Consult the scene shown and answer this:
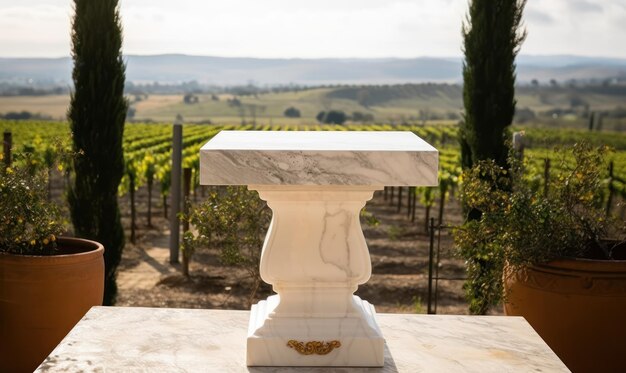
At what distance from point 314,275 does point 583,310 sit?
76.8 inches

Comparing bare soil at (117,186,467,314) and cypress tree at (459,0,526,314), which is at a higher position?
cypress tree at (459,0,526,314)

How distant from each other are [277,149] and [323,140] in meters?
0.60

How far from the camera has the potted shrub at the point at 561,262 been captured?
17.7 ft

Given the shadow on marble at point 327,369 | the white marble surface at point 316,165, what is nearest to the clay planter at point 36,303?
the shadow on marble at point 327,369

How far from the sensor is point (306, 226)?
4.64 metres

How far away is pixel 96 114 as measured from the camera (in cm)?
826

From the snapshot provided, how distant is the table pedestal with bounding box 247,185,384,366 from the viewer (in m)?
4.60

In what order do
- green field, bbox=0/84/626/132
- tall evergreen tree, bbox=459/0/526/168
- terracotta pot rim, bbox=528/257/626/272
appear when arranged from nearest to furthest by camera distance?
terracotta pot rim, bbox=528/257/626/272 < tall evergreen tree, bbox=459/0/526/168 < green field, bbox=0/84/626/132

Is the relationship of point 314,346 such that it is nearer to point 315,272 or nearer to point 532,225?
point 315,272

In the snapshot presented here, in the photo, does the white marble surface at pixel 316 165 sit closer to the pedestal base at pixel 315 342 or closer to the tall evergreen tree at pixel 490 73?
the pedestal base at pixel 315 342

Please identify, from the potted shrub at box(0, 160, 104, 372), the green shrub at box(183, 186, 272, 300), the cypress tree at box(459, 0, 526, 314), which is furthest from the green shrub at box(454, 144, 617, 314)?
the potted shrub at box(0, 160, 104, 372)

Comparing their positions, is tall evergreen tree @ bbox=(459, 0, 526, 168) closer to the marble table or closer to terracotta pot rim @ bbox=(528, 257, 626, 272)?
terracotta pot rim @ bbox=(528, 257, 626, 272)

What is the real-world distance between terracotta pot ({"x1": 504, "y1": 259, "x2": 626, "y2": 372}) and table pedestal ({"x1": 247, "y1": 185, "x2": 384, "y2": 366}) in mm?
1488

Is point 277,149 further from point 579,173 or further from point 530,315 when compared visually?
point 579,173
